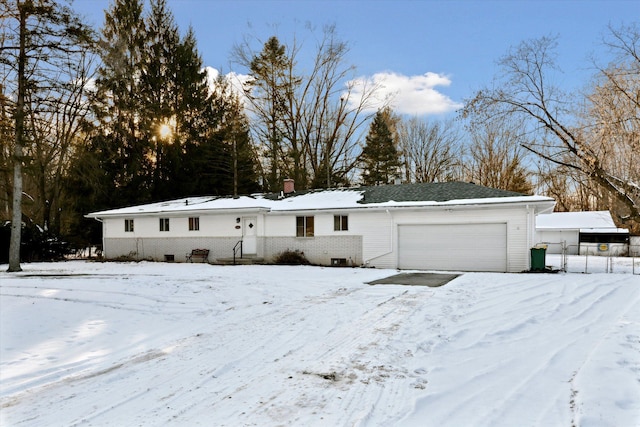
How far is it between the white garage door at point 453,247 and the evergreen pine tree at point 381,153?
17824mm

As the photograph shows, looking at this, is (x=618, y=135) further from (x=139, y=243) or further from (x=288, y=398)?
(x=139, y=243)

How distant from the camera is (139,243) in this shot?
22219 mm

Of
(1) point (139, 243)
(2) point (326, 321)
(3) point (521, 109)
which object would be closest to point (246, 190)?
(1) point (139, 243)

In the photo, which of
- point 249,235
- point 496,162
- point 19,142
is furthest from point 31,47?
point 496,162

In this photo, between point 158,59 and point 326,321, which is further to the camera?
point 158,59

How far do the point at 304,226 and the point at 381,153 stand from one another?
1765cm

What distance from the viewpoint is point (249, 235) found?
1936 cm

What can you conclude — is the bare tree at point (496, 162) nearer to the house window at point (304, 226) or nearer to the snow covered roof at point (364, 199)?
the snow covered roof at point (364, 199)

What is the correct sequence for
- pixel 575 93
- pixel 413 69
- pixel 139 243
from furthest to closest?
pixel 413 69
pixel 139 243
pixel 575 93

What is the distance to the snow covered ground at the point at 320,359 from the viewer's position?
356cm

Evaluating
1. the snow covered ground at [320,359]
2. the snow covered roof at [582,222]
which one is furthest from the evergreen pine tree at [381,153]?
the snow covered ground at [320,359]

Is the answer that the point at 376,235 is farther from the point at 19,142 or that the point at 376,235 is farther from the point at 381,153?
the point at 381,153

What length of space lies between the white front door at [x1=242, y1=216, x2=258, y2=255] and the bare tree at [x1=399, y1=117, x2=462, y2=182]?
20.1 m

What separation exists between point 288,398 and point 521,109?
1604 centimetres
